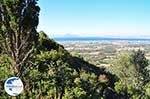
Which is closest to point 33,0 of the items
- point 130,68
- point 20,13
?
point 20,13

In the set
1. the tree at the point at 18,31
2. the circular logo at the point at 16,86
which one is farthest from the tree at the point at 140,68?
the circular logo at the point at 16,86

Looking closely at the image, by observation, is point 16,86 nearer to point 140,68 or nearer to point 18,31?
point 18,31

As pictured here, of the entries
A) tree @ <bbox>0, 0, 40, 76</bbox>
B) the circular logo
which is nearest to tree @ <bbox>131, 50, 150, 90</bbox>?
tree @ <bbox>0, 0, 40, 76</bbox>

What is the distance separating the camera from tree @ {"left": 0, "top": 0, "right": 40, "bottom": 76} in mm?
18562

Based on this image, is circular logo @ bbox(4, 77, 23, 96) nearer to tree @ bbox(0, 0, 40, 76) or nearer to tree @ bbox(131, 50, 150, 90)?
tree @ bbox(0, 0, 40, 76)

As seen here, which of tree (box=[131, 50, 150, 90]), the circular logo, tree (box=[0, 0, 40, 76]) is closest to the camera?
the circular logo

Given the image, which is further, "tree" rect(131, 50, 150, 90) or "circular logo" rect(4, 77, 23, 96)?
"tree" rect(131, 50, 150, 90)

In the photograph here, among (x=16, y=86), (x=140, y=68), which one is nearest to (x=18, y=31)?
(x=16, y=86)

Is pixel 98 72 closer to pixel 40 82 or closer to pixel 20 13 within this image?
pixel 40 82

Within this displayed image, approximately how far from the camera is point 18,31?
19094mm

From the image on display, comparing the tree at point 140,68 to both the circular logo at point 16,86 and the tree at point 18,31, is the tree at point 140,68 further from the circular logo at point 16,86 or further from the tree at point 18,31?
the circular logo at point 16,86

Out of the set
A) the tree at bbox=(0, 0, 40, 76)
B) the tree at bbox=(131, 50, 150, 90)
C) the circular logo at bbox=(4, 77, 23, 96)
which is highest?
the tree at bbox=(0, 0, 40, 76)

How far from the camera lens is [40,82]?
29.5m

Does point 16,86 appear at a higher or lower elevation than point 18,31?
lower
